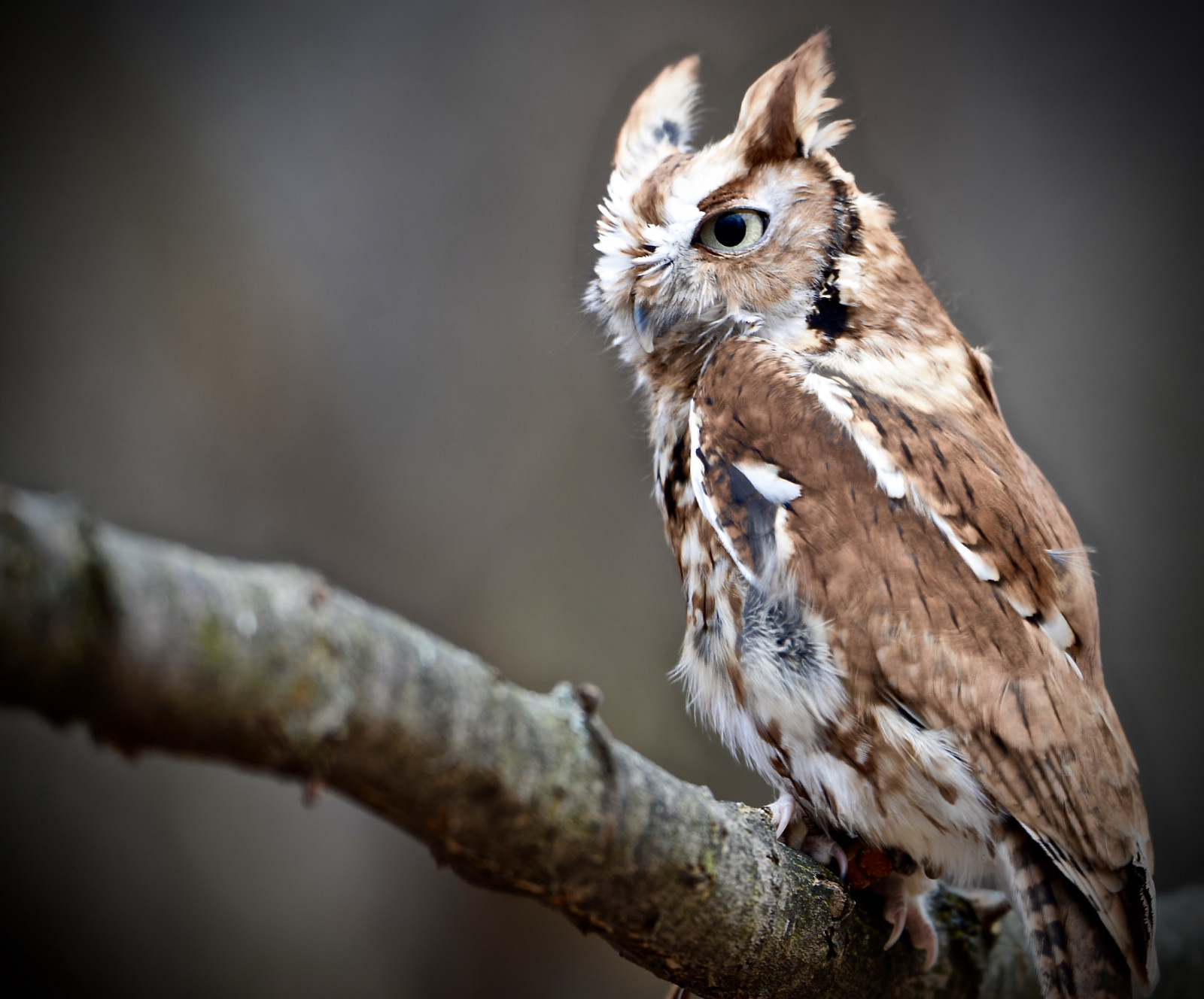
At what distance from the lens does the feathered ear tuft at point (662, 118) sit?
1.60m

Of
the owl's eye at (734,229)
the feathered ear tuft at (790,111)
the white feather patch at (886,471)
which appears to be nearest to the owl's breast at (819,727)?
the white feather patch at (886,471)

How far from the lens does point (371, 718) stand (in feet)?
1.78

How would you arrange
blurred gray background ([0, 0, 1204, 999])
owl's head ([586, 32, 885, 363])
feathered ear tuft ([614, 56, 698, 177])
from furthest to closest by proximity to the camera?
1. blurred gray background ([0, 0, 1204, 999])
2. feathered ear tuft ([614, 56, 698, 177])
3. owl's head ([586, 32, 885, 363])

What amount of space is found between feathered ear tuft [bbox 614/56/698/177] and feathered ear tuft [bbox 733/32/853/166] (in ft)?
0.86

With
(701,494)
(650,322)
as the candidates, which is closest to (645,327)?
(650,322)

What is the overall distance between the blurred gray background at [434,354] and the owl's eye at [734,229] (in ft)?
1.50

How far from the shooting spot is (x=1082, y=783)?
3.30ft

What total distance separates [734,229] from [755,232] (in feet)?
0.11

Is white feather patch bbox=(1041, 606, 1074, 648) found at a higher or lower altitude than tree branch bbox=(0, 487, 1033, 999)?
higher

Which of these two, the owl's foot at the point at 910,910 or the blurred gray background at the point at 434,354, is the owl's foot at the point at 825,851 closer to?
the owl's foot at the point at 910,910

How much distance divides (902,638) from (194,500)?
1875mm

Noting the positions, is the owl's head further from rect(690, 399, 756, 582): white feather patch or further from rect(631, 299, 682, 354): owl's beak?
rect(690, 399, 756, 582): white feather patch

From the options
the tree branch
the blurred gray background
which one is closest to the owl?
the tree branch

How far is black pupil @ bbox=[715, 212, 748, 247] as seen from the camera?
→ 1.31 m
